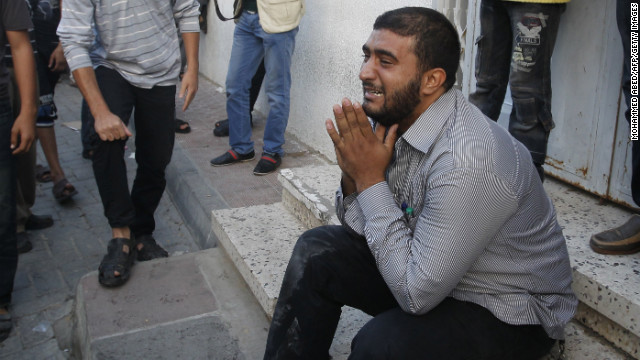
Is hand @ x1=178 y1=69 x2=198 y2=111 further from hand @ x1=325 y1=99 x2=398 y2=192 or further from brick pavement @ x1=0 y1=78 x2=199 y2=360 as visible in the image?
hand @ x1=325 y1=99 x2=398 y2=192

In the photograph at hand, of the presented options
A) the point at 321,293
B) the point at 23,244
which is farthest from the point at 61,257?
the point at 321,293

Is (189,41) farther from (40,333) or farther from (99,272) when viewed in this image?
(40,333)

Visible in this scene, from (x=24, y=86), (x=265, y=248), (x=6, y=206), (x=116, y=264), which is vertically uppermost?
(x=24, y=86)

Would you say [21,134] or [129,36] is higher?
[129,36]

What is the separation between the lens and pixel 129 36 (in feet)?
11.2

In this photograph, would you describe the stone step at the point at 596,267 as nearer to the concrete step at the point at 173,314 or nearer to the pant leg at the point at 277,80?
the concrete step at the point at 173,314

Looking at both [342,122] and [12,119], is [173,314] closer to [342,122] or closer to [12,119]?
[12,119]

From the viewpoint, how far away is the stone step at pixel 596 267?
7.22ft

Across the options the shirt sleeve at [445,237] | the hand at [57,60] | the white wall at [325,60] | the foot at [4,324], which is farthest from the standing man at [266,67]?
the shirt sleeve at [445,237]

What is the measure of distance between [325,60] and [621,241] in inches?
120

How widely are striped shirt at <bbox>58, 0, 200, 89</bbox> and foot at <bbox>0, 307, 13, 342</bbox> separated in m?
1.32

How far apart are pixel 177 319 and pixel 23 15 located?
1649 mm

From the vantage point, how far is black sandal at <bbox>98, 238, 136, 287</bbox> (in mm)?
3340

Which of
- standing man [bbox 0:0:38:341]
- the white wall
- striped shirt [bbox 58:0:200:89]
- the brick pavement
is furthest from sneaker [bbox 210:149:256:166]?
standing man [bbox 0:0:38:341]
